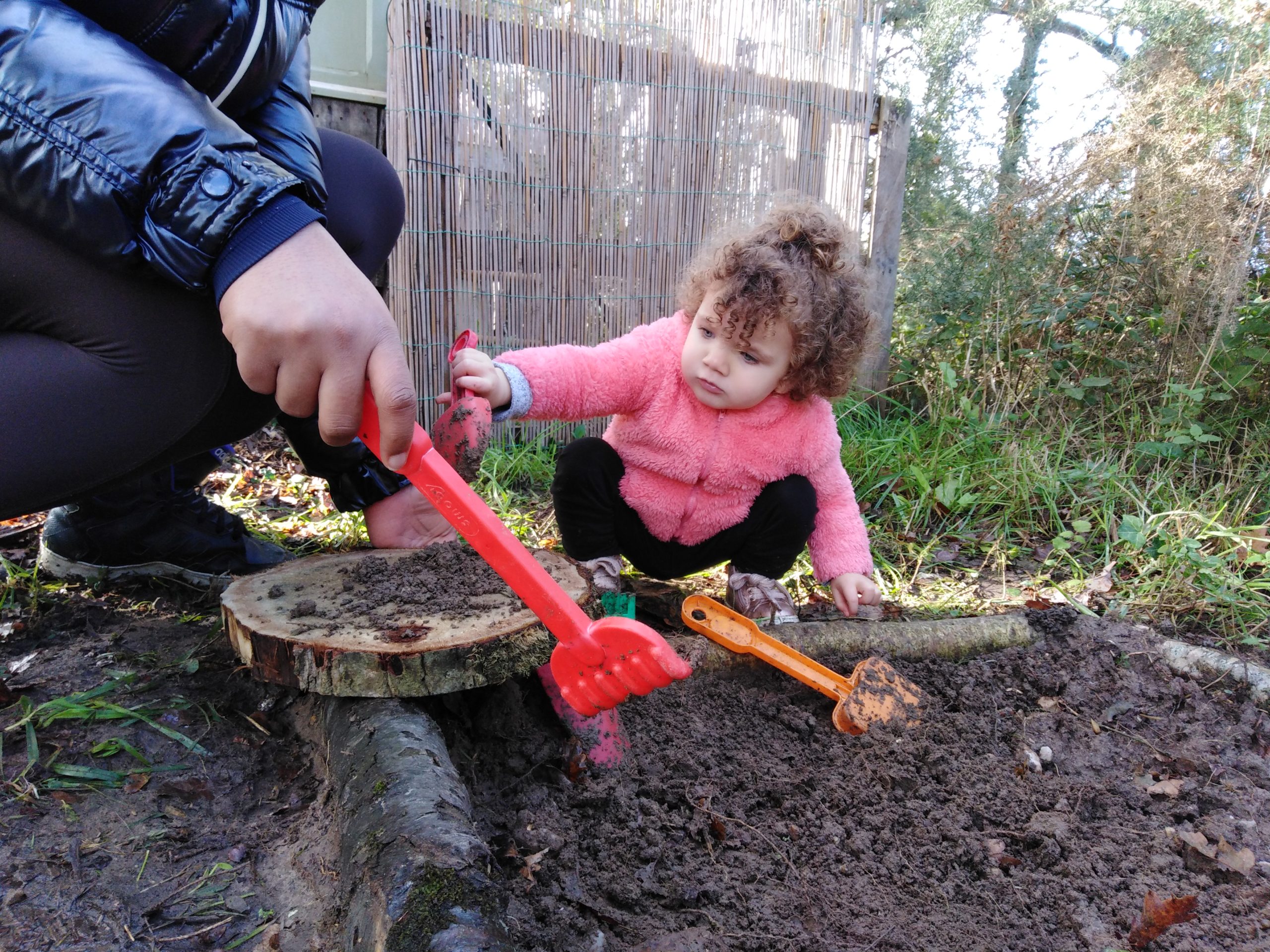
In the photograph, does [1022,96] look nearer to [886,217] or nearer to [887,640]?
[886,217]

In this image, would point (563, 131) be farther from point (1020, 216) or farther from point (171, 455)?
point (171, 455)

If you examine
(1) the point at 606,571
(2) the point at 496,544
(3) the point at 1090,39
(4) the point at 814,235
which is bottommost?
(1) the point at 606,571

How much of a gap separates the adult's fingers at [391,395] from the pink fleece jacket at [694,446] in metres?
0.79

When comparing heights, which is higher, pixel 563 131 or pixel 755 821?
pixel 563 131

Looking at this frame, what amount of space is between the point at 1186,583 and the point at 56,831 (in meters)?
2.63

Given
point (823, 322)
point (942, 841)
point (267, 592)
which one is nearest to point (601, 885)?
point (942, 841)

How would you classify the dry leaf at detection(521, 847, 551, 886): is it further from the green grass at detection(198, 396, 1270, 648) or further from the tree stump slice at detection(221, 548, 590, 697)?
the green grass at detection(198, 396, 1270, 648)

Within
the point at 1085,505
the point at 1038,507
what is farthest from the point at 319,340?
the point at 1085,505

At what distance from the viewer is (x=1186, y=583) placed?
2.34m

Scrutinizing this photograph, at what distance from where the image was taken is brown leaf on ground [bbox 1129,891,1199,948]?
1231mm

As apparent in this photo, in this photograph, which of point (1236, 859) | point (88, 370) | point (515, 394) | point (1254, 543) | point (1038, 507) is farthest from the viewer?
point (1038, 507)

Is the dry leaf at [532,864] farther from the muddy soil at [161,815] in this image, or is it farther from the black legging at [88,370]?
the black legging at [88,370]

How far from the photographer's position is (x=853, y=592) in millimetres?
2006

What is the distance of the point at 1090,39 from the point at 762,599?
3.88 meters
